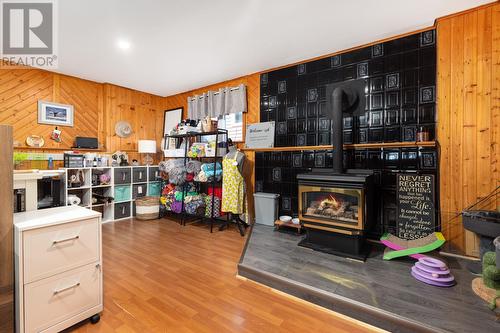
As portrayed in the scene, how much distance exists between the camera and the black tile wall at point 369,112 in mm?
2709

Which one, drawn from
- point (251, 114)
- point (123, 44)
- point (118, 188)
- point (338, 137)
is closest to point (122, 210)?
point (118, 188)

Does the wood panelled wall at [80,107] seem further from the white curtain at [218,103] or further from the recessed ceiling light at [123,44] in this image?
the recessed ceiling light at [123,44]

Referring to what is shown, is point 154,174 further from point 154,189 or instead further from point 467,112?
point 467,112

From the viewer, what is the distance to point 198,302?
189 centimetres

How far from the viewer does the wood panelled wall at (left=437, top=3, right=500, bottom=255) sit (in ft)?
7.66

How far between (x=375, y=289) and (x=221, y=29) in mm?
3031

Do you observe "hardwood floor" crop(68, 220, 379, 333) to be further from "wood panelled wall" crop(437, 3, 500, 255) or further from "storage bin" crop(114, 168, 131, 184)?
"wood panelled wall" crop(437, 3, 500, 255)

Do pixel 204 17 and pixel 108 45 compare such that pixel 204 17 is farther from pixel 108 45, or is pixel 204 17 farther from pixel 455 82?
pixel 455 82

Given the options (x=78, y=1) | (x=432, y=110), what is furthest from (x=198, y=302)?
(x=432, y=110)

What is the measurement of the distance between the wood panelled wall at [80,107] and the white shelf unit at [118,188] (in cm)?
59

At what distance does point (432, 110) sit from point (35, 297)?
389 centimetres

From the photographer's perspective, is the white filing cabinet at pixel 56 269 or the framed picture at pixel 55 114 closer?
the white filing cabinet at pixel 56 269

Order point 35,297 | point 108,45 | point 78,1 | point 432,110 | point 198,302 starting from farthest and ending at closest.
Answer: point 108,45 → point 432,110 → point 78,1 → point 198,302 → point 35,297
